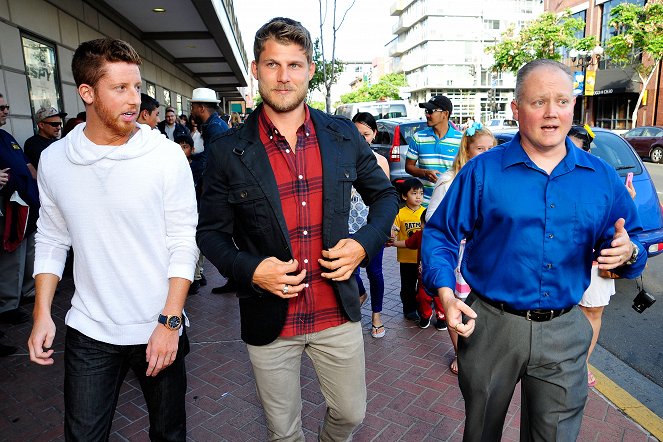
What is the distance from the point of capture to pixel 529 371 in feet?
7.30

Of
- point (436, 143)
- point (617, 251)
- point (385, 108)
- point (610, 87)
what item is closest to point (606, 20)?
point (610, 87)

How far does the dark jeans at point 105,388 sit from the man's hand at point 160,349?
16 centimetres

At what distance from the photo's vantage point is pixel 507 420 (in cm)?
339

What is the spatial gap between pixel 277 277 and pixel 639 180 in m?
5.95

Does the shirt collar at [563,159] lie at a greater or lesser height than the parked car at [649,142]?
greater

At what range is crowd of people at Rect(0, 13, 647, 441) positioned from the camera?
2.04 metres

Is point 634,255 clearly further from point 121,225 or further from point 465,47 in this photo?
point 465,47

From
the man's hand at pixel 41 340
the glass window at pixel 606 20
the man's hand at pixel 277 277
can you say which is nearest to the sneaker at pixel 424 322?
the man's hand at pixel 277 277

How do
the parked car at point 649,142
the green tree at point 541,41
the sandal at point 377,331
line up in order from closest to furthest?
the sandal at point 377,331 < the parked car at point 649,142 < the green tree at point 541,41

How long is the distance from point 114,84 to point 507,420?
3.13 meters

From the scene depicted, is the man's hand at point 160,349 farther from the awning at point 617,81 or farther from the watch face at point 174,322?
the awning at point 617,81

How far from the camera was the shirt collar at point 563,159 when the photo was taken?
85.0 inches

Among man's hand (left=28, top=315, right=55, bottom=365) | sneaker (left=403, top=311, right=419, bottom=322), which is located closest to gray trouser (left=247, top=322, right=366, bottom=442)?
man's hand (left=28, top=315, right=55, bottom=365)

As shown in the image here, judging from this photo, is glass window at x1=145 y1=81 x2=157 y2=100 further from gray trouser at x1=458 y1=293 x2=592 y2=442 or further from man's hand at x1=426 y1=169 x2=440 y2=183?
gray trouser at x1=458 y1=293 x2=592 y2=442
